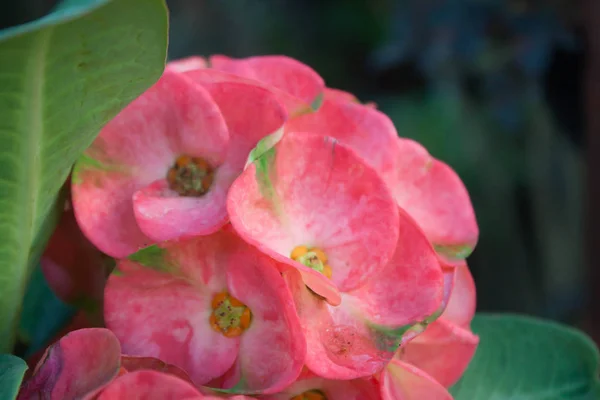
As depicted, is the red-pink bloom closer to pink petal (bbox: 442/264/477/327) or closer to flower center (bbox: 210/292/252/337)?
flower center (bbox: 210/292/252/337)

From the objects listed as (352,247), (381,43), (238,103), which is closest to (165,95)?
(238,103)

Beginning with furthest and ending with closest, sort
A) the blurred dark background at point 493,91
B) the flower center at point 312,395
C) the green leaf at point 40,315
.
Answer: the blurred dark background at point 493,91 < the green leaf at point 40,315 < the flower center at point 312,395

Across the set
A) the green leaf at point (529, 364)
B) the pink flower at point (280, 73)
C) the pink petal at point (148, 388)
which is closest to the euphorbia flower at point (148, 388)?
the pink petal at point (148, 388)

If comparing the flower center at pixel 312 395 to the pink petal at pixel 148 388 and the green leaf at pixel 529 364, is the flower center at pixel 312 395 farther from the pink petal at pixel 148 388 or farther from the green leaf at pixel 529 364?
the green leaf at pixel 529 364

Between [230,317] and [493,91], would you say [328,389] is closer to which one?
[230,317]

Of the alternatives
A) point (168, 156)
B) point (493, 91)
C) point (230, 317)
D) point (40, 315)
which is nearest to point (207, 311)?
point (230, 317)

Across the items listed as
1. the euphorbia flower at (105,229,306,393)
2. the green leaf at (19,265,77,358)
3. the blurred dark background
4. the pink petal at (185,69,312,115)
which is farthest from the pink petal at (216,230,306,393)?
the blurred dark background

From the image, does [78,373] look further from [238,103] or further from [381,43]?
[381,43]
